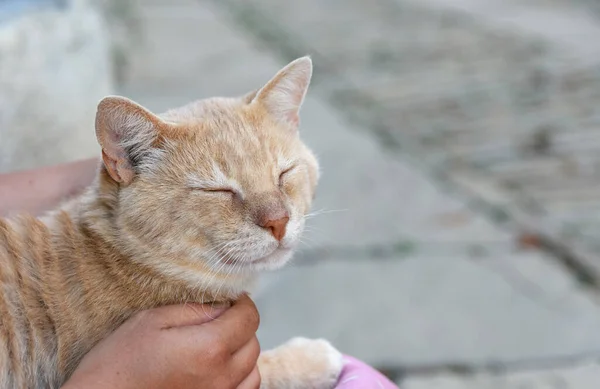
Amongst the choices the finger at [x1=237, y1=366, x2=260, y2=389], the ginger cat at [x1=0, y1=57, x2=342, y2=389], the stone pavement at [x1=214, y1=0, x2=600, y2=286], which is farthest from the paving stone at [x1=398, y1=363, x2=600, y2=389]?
the ginger cat at [x1=0, y1=57, x2=342, y2=389]

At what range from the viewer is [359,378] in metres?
1.85

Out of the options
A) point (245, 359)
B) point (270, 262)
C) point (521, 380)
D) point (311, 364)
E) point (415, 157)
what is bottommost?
point (415, 157)

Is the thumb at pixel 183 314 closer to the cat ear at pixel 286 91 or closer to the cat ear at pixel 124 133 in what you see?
the cat ear at pixel 124 133

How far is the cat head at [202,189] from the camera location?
164cm

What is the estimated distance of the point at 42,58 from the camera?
3.03m

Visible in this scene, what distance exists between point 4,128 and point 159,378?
1593mm

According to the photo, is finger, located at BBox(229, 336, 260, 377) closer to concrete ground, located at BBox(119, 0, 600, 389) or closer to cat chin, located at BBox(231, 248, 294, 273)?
cat chin, located at BBox(231, 248, 294, 273)

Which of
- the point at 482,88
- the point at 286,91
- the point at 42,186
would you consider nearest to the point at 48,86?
the point at 42,186

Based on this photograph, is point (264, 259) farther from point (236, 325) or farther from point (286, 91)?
point (286, 91)

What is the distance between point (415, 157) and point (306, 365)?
292cm

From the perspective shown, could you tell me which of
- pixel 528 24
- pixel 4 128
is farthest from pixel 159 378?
pixel 528 24

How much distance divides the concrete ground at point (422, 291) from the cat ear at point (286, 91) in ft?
1.95

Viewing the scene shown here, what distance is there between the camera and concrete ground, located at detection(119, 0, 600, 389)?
2906mm

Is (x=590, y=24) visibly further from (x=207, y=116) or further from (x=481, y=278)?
(x=207, y=116)
